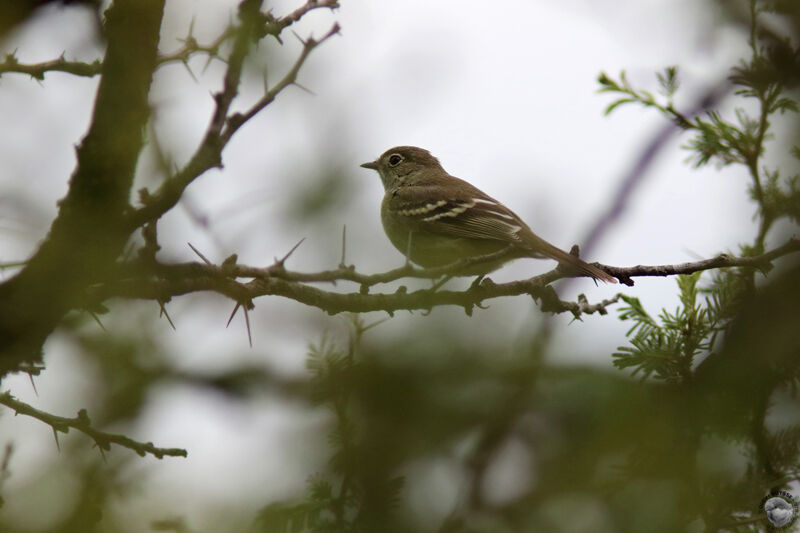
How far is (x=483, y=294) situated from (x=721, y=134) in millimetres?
1516

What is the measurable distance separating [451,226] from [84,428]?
4187 millimetres

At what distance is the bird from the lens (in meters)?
5.98

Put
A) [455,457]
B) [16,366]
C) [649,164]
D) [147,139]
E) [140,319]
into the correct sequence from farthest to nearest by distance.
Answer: [649,164], [140,319], [455,457], [147,139], [16,366]

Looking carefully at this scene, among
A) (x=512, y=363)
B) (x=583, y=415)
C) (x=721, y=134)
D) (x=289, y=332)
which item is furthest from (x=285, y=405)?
(x=721, y=134)

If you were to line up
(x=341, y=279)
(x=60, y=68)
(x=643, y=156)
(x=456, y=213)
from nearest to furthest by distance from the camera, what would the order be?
(x=341, y=279) → (x=60, y=68) → (x=643, y=156) → (x=456, y=213)

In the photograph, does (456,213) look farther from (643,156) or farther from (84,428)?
(84,428)

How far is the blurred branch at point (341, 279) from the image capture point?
8.59ft

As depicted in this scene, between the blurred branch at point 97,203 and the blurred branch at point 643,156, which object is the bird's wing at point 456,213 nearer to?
the blurred branch at point 643,156

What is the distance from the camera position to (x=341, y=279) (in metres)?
2.78

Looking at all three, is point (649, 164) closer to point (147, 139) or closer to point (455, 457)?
point (455, 457)

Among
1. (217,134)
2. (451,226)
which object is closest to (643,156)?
(451,226)

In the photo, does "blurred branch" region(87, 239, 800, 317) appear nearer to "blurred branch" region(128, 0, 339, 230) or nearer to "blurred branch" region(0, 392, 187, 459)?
"blurred branch" region(128, 0, 339, 230)

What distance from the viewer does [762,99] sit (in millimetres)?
3992

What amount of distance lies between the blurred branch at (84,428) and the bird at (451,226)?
276 centimetres
